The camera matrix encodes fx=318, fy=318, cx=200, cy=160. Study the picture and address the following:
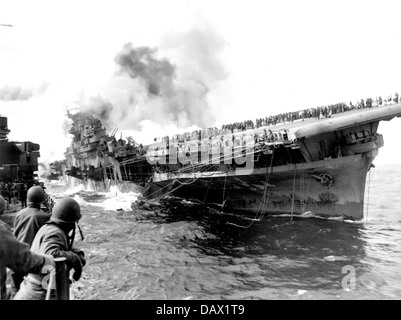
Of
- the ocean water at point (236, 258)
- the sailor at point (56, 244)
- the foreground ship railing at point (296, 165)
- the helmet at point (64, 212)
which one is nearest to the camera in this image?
the sailor at point (56, 244)

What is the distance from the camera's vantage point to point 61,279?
8.96 ft

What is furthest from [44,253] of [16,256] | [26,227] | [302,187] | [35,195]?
[302,187]

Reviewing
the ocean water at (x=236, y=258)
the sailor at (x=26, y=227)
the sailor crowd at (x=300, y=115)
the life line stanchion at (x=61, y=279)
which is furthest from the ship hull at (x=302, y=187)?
the life line stanchion at (x=61, y=279)

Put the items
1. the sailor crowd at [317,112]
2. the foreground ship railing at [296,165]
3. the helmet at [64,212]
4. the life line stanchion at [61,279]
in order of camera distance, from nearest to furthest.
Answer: the life line stanchion at [61,279] < the helmet at [64,212] < the foreground ship railing at [296,165] < the sailor crowd at [317,112]

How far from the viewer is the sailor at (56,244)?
288 cm

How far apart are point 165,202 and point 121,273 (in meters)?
11.6

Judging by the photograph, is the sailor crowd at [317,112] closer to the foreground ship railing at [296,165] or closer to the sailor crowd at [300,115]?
the sailor crowd at [300,115]

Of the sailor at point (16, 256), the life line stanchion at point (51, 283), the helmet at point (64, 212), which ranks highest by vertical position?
the helmet at point (64, 212)

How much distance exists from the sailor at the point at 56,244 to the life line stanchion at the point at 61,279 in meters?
0.16

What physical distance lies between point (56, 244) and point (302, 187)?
552 inches

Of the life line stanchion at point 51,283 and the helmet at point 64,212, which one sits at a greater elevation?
the helmet at point 64,212

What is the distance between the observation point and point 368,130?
48.1ft
